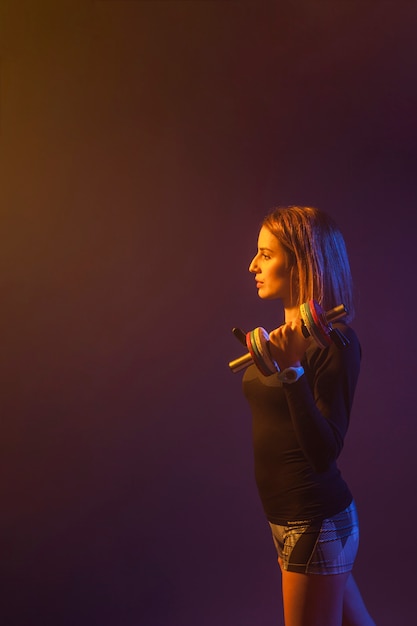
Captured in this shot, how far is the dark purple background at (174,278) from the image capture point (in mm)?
2064

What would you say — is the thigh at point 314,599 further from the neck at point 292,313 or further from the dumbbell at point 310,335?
the neck at point 292,313

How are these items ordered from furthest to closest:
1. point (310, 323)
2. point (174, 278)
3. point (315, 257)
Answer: point (174, 278)
point (315, 257)
point (310, 323)

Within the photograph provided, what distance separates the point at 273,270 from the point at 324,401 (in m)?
0.37

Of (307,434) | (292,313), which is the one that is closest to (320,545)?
(307,434)

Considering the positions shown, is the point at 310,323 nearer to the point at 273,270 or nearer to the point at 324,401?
the point at 324,401

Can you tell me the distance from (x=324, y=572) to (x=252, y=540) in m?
0.95

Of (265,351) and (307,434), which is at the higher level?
(265,351)

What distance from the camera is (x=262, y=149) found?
2.19 m

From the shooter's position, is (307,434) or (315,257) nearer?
(307,434)

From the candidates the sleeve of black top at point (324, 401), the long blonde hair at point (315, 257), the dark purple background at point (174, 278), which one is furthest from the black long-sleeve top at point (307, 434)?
the dark purple background at point (174, 278)

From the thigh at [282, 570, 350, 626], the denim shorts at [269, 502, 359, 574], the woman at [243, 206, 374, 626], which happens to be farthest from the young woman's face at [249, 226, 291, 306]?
the thigh at [282, 570, 350, 626]

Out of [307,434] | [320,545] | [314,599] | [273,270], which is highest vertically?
[273,270]

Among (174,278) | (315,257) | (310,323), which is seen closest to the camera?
(310,323)

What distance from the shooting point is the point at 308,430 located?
1.17m
